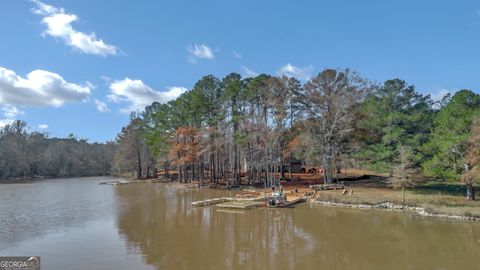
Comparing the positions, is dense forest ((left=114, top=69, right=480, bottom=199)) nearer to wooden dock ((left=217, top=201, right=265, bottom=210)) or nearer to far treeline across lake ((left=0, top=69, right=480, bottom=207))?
far treeline across lake ((left=0, top=69, right=480, bottom=207))

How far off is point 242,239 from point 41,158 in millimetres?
87951

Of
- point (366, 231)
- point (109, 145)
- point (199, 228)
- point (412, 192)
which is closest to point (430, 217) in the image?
point (366, 231)

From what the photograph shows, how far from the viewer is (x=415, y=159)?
31.2 m

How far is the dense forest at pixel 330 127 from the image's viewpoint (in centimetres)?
2847

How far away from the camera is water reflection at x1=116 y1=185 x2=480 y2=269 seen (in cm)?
1334

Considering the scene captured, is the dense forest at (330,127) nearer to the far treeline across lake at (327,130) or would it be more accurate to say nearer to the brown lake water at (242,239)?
the far treeline across lake at (327,130)

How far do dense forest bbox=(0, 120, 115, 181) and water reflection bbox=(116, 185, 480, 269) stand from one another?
7041cm

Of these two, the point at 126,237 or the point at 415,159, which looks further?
the point at 415,159

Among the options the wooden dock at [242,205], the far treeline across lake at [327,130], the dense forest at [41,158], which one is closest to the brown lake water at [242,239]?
the wooden dock at [242,205]

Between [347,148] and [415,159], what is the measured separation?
8232 mm

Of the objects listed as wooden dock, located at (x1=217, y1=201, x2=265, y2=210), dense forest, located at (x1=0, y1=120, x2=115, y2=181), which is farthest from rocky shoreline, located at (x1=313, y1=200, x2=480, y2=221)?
dense forest, located at (x1=0, y1=120, x2=115, y2=181)

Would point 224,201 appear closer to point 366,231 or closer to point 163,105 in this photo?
point 366,231

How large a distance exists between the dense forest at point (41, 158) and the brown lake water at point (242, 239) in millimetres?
64126

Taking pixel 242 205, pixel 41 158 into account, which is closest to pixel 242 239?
pixel 242 205
